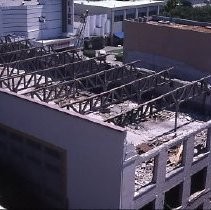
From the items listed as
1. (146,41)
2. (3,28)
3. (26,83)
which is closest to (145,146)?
(26,83)

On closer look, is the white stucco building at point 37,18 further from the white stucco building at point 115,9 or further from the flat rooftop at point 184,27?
the white stucco building at point 115,9

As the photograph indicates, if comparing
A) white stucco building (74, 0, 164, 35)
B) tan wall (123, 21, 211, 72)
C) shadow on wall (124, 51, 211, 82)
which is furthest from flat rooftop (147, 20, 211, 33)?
white stucco building (74, 0, 164, 35)

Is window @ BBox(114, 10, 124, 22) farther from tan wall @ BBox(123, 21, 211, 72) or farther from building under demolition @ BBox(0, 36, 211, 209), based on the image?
building under demolition @ BBox(0, 36, 211, 209)

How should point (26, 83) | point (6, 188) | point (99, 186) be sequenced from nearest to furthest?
point (99, 186) → point (6, 188) → point (26, 83)

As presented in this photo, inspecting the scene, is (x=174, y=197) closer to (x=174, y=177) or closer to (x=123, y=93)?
(x=174, y=177)

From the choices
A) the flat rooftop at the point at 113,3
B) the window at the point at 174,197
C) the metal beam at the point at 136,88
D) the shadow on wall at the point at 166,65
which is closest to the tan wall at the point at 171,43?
the shadow on wall at the point at 166,65

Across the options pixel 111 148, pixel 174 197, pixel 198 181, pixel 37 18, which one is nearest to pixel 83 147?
pixel 111 148

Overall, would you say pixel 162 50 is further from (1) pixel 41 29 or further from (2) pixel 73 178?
(1) pixel 41 29
